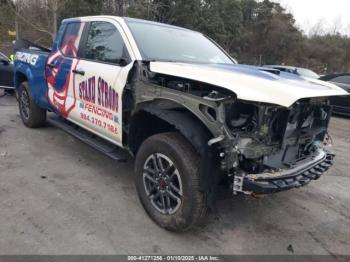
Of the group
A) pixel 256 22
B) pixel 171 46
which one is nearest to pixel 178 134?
pixel 171 46

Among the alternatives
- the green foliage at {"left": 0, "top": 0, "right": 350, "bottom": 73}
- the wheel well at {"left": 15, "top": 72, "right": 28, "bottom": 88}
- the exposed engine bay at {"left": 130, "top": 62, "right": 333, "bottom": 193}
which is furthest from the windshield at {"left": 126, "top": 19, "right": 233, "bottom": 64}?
the green foliage at {"left": 0, "top": 0, "right": 350, "bottom": 73}

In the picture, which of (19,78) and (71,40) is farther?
(19,78)

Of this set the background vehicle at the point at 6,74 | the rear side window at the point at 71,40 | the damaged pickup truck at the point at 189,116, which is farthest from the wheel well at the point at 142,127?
the background vehicle at the point at 6,74

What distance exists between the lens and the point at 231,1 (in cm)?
3195

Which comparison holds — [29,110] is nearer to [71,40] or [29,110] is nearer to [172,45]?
[71,40]

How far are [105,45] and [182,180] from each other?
2049mm

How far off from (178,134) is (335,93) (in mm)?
1503

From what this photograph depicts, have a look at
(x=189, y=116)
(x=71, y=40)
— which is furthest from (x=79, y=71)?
(x=189, y=116)

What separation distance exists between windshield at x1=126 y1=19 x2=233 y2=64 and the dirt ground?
1.62 meters

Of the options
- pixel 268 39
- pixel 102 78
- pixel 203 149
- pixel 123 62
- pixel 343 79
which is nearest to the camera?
pixel 203 149

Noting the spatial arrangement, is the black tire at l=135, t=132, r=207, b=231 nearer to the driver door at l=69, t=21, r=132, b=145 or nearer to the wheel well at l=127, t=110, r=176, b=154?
the wheel well at l=127, t=110, r=176, b=154

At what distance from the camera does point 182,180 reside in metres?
2.94

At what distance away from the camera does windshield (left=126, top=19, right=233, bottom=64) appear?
3.77 metres

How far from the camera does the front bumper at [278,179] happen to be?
272 centimetres
